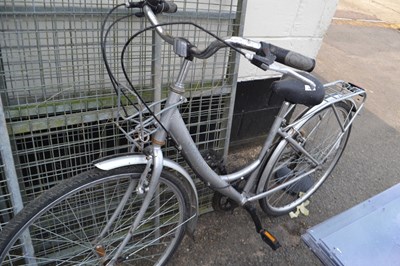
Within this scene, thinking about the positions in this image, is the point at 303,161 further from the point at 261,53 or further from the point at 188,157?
the point at 261,53

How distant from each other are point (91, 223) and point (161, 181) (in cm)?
90

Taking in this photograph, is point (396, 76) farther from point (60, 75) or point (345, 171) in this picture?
point (60, 75)

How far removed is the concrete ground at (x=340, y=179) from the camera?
249 centimetres

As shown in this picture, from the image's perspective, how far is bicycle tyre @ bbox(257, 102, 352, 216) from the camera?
243 cm

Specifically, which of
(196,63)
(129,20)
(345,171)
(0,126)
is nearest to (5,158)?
(0,126)

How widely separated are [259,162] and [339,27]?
8017mm

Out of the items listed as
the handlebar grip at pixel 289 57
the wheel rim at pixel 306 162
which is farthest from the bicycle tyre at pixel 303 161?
the handlebar grip at pixel 289 57

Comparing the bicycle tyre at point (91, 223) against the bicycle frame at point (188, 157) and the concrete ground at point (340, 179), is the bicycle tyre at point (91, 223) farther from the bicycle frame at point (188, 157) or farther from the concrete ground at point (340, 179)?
the concrete ground at point (340, 179)

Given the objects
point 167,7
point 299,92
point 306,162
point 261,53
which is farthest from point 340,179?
point 167,7

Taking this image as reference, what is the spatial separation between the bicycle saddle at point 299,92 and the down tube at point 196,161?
0.61 meters

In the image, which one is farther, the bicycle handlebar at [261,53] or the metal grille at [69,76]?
the metal grille at [69,76]

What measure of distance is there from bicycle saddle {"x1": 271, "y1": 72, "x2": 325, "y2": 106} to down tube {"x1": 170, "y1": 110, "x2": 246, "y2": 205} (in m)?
0.61

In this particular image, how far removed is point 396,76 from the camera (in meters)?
6.42

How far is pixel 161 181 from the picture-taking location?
1.76 metres
